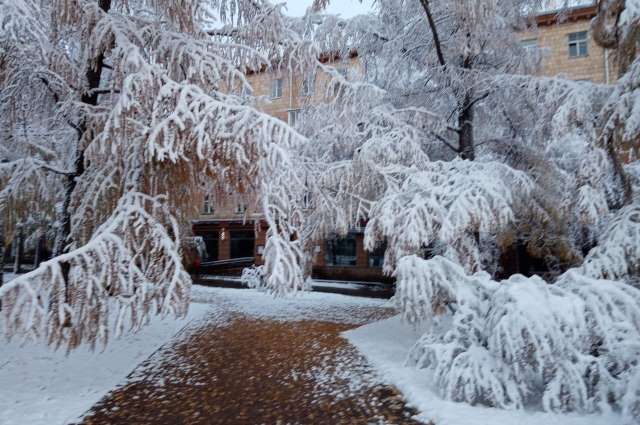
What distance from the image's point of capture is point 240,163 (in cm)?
513

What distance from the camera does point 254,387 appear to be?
6559 mm

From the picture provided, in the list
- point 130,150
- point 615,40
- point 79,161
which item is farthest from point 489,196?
point 79,161

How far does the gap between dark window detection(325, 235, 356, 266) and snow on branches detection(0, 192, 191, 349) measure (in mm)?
18769

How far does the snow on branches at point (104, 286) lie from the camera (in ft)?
13.5

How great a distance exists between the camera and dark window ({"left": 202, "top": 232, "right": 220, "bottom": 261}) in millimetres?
29219

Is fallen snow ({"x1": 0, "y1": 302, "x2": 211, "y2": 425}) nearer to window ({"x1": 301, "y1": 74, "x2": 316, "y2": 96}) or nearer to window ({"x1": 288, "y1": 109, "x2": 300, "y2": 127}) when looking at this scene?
window ({"x1": 301, "y1": 74, "x2": 316, "y2": 96})

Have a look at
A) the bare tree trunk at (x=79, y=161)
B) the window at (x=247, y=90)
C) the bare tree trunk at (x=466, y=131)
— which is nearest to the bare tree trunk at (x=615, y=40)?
the bare tree trunk at (x=466, y=131)

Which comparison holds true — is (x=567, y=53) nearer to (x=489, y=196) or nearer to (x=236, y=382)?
(x=489, y=196)

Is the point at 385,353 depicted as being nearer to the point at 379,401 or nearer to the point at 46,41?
the point at 379,401

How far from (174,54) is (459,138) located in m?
7.25

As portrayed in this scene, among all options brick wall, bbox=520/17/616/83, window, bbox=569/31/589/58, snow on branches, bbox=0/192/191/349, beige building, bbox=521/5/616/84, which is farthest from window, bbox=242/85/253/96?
window, bbox=569/31/589/58

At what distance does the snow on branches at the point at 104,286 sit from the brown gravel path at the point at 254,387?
1573 mm

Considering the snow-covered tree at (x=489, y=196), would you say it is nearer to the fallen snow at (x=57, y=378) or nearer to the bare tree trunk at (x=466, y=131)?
the bare tree trunk at (x=466, y=131)

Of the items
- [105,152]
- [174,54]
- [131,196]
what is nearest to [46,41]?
[174,54]
